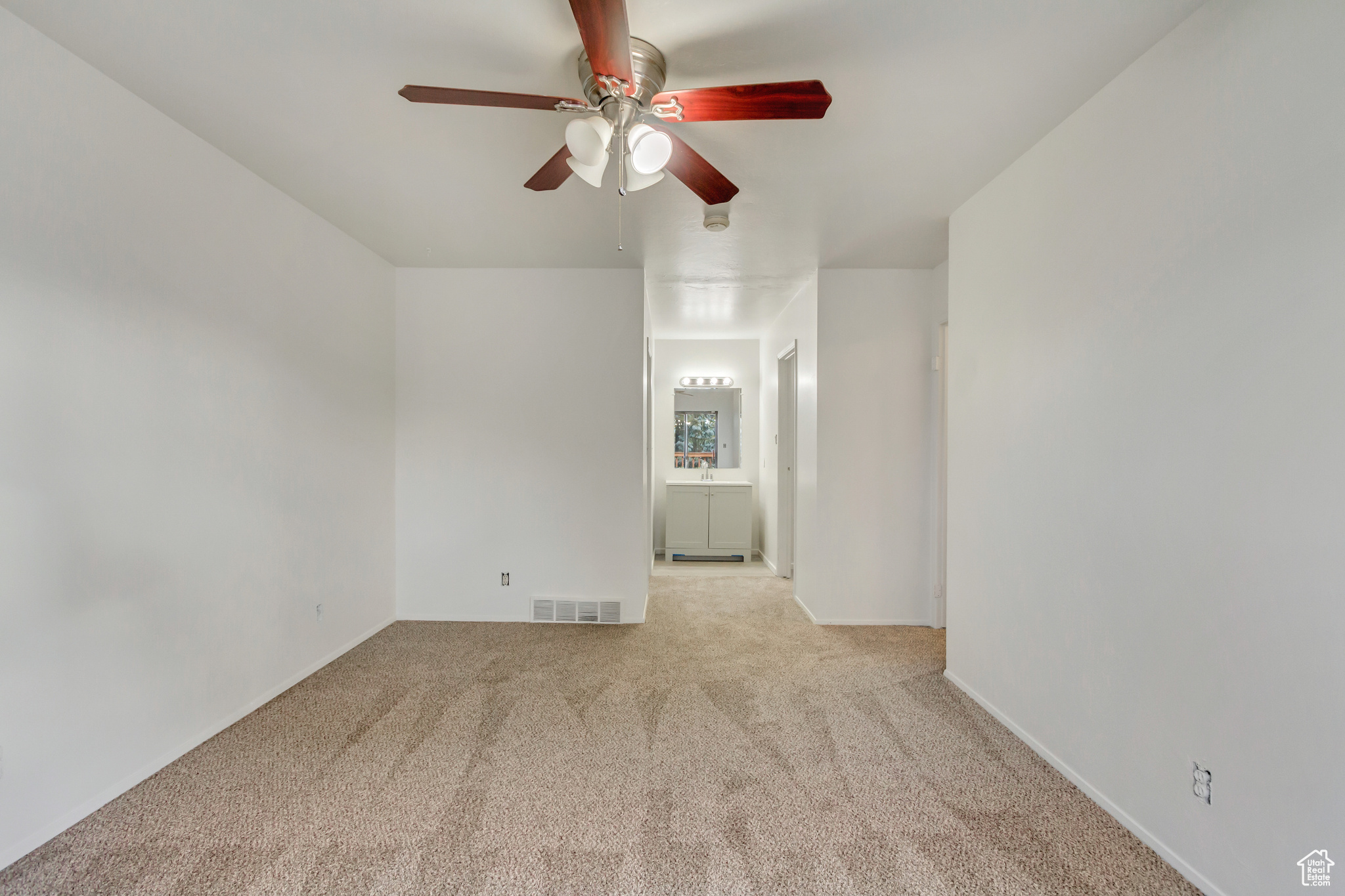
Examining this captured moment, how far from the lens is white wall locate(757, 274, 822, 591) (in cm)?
411

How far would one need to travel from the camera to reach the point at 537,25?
1681 millimetres

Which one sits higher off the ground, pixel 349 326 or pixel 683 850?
pixel 349 326

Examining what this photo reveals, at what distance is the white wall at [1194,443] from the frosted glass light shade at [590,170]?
165cm

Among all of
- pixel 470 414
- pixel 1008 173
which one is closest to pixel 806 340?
pixel 1008 173

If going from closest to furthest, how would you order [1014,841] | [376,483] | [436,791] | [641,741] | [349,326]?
[1014,841] < [436,791] < [641,741] < [349,326] < [376,483]

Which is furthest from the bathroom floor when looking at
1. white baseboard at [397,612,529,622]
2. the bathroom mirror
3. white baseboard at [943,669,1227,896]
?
white baseboard at [943,669,1227,896]

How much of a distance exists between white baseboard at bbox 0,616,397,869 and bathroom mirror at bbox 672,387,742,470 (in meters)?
4.27

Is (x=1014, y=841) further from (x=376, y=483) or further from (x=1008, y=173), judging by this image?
(x=376, y=483)

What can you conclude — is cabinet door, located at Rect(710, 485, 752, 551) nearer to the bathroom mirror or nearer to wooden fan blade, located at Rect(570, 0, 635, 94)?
the bathroom mirror

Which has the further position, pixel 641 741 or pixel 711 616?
pixel 711 616

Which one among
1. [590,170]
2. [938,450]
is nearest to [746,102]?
[590,170]

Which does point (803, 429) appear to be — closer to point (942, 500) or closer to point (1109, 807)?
point (942, 500)

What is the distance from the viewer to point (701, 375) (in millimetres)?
6723

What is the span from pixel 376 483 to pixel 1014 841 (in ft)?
12.0
